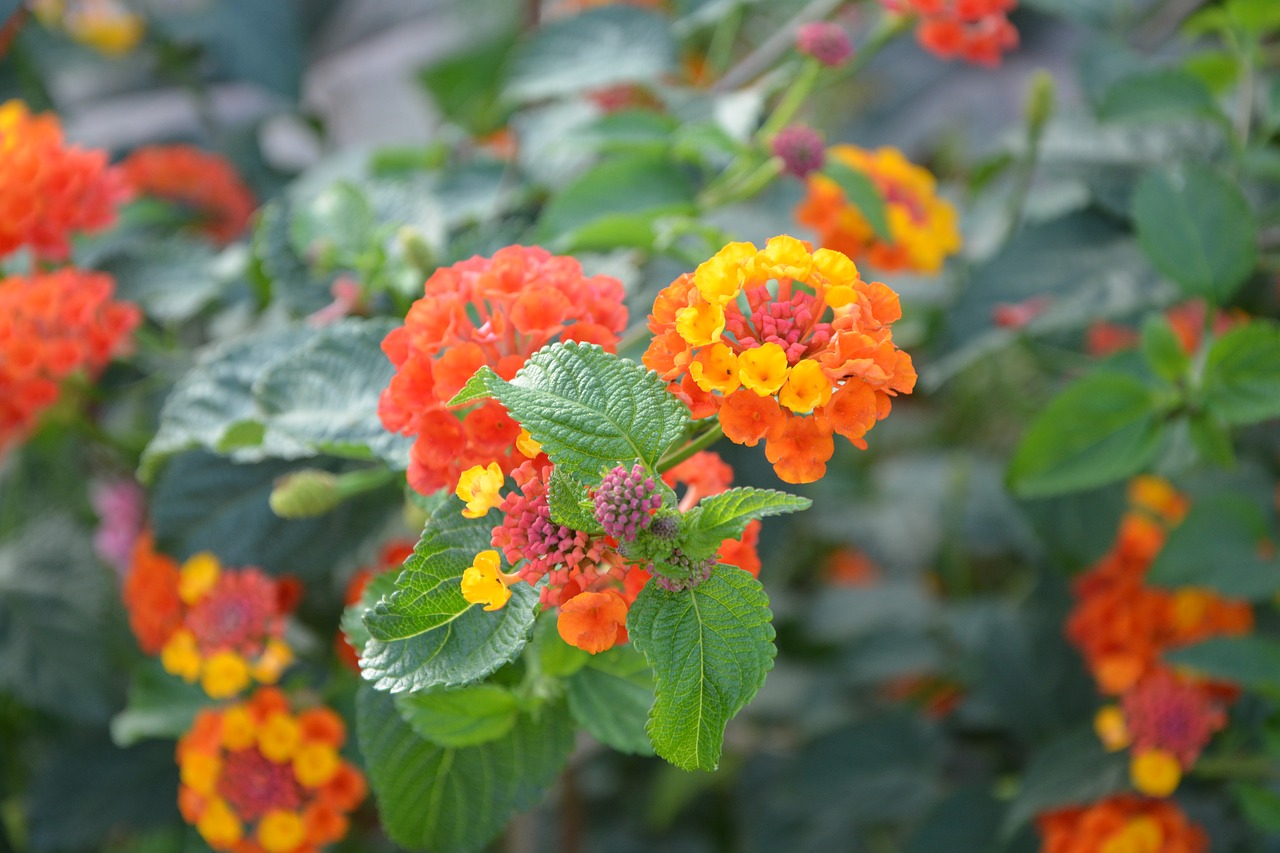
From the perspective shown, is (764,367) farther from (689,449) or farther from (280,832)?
(280,832)

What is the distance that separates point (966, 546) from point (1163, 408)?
19.5 inches

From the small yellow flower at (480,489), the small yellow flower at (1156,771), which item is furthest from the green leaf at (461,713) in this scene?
the small yellow flower at (1156,771)

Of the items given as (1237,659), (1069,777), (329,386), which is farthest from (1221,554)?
(329,386)

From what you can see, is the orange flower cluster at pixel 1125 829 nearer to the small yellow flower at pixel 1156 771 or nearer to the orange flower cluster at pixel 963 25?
the small yellow flower at pixel 1156 771

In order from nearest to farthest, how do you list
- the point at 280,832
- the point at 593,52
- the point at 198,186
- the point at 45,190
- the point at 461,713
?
the point at 461,713 < the point at 280,832 < the point at 45,190 < the point at 593,52 < the point at 198,186

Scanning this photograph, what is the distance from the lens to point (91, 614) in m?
0.82

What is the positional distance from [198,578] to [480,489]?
0.34 meters

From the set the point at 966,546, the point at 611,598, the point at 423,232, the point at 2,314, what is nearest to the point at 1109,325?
the point at 966,546

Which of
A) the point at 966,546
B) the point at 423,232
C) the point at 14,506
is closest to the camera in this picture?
the point at 423,232

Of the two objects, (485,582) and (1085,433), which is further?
(1085,433)

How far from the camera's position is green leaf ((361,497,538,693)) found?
0.40 m

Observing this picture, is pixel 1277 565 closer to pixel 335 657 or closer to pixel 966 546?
pixel 966 546

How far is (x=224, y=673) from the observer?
0.64 metres

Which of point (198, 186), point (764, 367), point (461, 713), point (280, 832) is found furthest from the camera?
point (198, 186)
